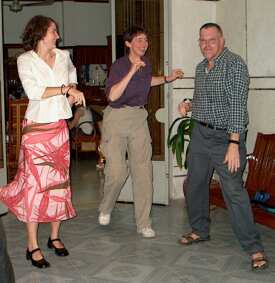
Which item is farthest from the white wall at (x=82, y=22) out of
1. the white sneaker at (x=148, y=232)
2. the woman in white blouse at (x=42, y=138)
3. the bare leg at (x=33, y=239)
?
the bare leg at (x=33, y=239)

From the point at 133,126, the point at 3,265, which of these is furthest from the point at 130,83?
the point at 3,265

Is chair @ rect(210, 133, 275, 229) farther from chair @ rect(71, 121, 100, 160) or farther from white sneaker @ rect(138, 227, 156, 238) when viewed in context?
chair @ rect(71, 121, 100, 160)

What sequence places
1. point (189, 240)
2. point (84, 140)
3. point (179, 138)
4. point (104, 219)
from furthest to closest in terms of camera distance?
point (84, 140)
point (179, 138)
point (104, 219)
point (189, 240)

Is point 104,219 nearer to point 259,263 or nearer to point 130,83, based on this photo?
point 130,83

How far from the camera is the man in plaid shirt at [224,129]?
10.4ft

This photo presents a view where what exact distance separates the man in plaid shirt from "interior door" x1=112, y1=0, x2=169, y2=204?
1510mm

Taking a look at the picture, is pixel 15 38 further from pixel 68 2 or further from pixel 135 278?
pixel 135 278

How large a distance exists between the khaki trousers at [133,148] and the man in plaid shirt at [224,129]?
0.51 m

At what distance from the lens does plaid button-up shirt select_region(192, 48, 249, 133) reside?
10.3ft

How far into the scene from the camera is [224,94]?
10.7 feet

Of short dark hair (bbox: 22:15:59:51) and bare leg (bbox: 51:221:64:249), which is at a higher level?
short dark hair (bbox: 22:15:59:51)

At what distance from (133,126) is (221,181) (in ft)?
3.03

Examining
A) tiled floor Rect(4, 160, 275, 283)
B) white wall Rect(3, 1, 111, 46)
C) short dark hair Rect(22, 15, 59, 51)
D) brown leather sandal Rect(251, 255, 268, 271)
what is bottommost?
tiled floor Rect(4, 160, 275, 283)

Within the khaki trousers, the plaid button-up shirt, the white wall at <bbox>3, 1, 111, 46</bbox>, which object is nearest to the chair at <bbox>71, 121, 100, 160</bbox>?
the white wall at <bbox>3, 1, 111, 46</bbox>
